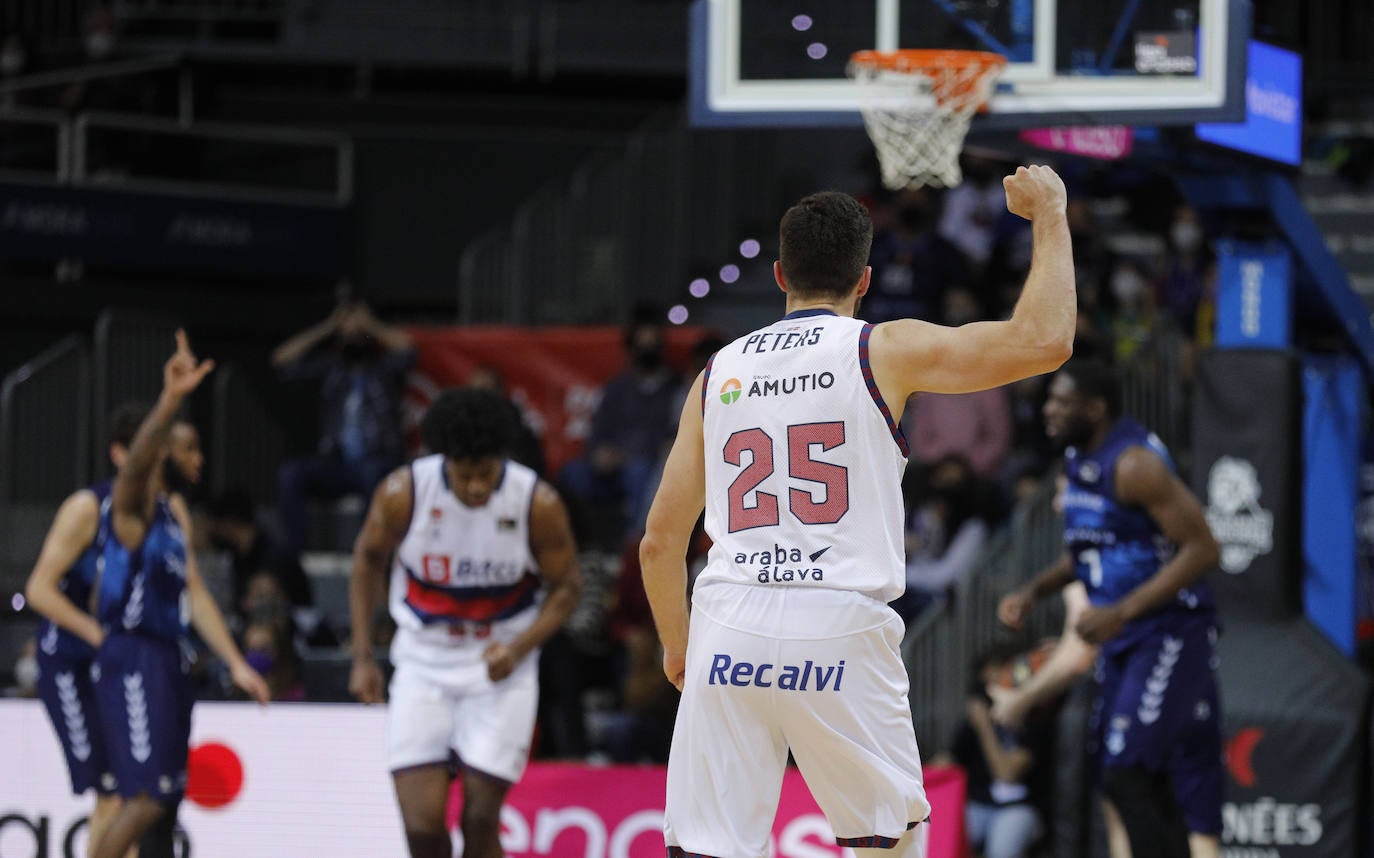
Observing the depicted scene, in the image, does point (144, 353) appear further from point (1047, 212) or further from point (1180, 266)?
point (1047, 212)

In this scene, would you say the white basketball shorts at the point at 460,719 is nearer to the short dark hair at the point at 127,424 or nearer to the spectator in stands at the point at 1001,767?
the short dark hair at the point at 127,424

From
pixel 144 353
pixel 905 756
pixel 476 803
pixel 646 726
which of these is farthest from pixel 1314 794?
pixel 144 353

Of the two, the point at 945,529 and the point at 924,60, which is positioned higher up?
the point at 924,60

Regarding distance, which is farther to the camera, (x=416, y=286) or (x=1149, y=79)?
(x=416, y=286)

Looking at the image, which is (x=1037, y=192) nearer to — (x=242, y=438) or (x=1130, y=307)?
(x=1130, y=307)

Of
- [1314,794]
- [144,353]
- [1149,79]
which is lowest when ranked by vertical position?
[1314,794]

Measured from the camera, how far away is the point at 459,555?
25.1 feet

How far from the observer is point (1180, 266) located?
1377cm

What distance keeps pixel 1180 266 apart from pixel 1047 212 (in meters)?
9.46

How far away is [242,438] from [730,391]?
34.6 feet

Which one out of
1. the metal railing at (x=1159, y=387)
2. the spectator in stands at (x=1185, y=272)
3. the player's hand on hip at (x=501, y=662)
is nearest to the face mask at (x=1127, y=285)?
the spectator in stands at (x=1185, y=272)

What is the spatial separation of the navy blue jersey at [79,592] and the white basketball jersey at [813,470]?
4.00 metres

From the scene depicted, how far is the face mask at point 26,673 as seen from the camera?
1099 centimetres

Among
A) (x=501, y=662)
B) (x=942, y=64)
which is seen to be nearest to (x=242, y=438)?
(x=501, y=662)
